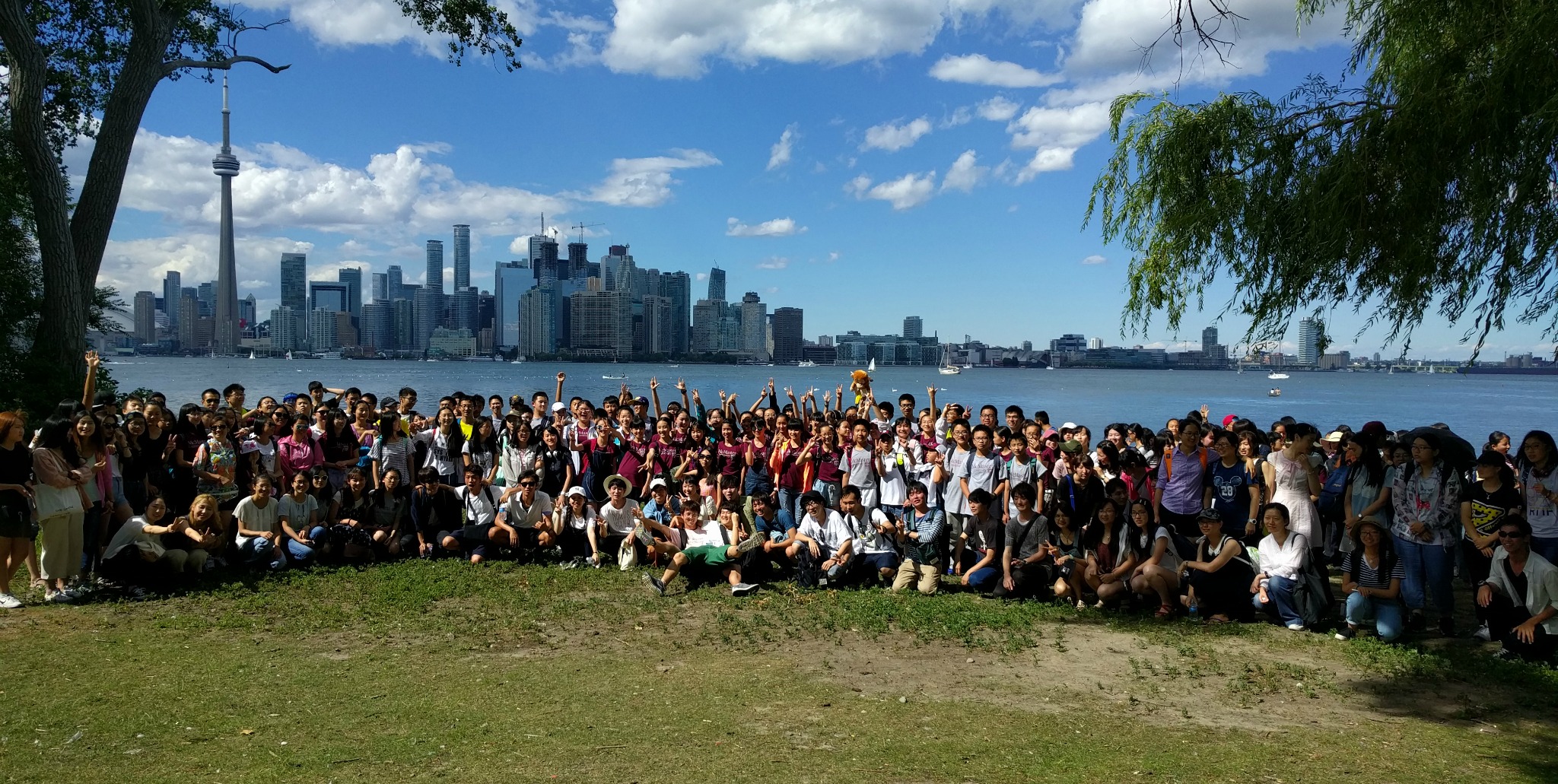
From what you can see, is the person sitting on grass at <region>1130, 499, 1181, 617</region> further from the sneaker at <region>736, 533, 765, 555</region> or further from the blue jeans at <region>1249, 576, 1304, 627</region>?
the sneaker at <region>736, 533, 765, 555</region>

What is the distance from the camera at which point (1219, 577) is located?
855cm

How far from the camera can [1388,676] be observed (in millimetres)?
7023

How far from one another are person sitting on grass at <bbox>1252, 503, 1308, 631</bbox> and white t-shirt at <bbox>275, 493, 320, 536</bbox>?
9567 mm

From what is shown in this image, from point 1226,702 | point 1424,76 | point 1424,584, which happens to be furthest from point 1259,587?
point 1424,76

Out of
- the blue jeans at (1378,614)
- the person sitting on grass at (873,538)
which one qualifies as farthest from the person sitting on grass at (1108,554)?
the person sitting on grass at (873,538)

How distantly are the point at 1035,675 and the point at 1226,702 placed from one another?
1292mm

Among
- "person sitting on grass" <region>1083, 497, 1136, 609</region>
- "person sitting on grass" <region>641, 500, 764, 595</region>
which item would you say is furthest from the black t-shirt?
"person sitting on grass" <region>641, 500, 764, 595</region>

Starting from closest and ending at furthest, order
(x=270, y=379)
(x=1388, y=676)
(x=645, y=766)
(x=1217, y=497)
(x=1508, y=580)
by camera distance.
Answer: (x=645, y=766) < (x=1388, y=676) < (x=1508, y=580) < (x=1217, y=497) < (x=270, y=379)

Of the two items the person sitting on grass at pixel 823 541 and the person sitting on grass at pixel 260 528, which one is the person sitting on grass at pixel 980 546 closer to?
the person sitting on grass at pixel 823 541

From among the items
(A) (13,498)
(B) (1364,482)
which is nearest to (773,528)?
(B) (1364,482)

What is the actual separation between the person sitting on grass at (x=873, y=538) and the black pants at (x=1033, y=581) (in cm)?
124

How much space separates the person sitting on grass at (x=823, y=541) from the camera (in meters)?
9.78

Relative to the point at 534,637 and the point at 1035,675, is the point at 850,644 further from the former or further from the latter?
the point at 534,637

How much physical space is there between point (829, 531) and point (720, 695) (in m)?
3.74
